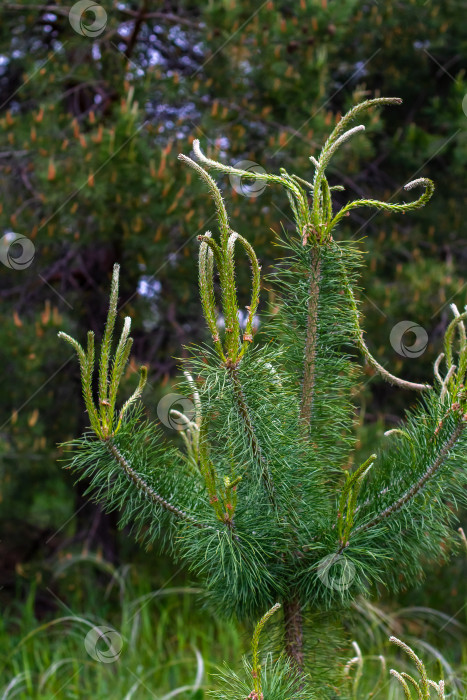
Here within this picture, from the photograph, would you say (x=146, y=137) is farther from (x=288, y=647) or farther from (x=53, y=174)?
(x=288, y=647)

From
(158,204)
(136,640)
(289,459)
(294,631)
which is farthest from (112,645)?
(289,459)

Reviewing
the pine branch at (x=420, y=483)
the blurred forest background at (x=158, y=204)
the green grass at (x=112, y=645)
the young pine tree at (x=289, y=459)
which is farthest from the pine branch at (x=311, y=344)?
the blurred forest background at (x=158, y=204)

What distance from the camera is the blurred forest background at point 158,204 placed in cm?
270

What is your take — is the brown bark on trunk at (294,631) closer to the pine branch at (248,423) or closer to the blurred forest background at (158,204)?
the pine branch at (248,423)

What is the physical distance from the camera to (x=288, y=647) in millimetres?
839

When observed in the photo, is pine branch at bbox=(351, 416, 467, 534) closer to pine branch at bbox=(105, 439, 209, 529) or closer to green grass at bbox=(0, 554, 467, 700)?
pine branch at bbox=(105, 439, 209, 529)

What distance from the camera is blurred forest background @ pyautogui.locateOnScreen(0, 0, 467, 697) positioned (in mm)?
2703

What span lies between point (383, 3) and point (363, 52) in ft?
1.08

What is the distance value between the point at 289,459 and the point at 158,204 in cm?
205

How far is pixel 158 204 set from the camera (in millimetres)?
2662

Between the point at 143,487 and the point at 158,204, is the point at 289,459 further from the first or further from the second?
the point at 158,204

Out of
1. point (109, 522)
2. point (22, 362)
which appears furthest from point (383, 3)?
point (109, 522)

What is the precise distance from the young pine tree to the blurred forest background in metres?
1.63

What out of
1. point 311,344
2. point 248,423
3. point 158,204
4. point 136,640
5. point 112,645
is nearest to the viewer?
point 248,423
